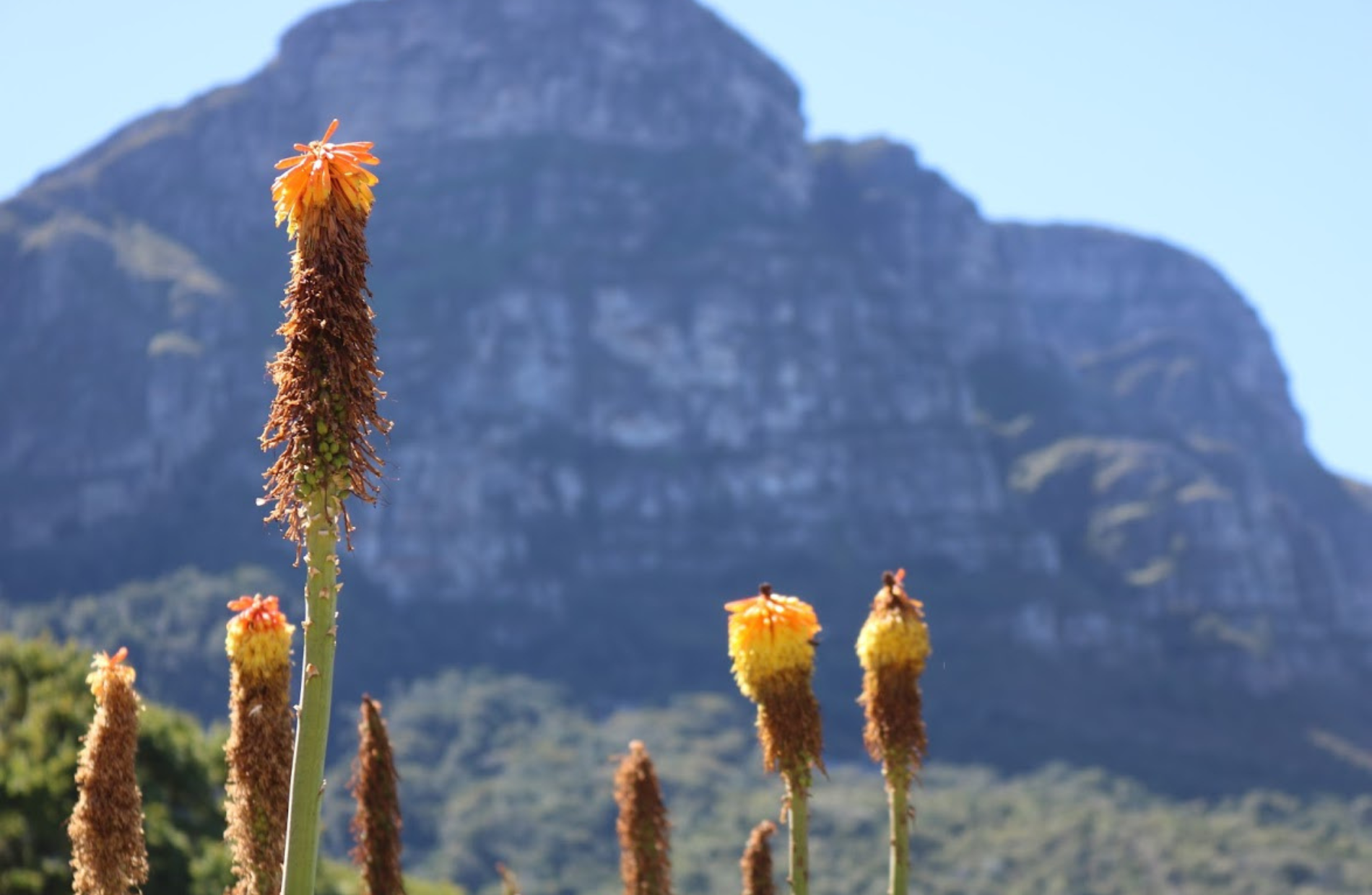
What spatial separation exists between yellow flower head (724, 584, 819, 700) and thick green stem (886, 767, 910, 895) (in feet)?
3.13

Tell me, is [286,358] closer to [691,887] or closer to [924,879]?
[691,887]

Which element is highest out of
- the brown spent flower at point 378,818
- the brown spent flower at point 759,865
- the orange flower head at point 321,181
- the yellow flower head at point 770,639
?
the orange flower head at point 321,181

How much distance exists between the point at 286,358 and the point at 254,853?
9.51ft

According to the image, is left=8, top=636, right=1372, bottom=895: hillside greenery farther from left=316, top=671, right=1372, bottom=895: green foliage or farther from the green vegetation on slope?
the green vegetation on slope

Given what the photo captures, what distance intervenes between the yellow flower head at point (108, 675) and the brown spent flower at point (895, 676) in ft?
13.3

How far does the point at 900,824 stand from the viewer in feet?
37.4

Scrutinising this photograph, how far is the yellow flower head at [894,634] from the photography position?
1130 cm

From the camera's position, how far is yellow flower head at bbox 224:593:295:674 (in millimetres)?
9453

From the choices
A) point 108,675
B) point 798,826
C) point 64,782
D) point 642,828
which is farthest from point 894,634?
point 64,782

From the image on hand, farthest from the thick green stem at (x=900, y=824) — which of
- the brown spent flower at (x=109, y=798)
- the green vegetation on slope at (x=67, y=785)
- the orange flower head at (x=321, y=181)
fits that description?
the green vegetation on slope at (x=67, y=785)

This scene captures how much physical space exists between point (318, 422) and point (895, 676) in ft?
15.6

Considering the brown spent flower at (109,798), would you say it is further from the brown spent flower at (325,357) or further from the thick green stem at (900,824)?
the thick green stem at (900,824)

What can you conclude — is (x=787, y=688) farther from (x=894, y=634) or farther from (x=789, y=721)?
(x=894, y=634)

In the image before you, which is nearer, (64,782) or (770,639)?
(770,639)
